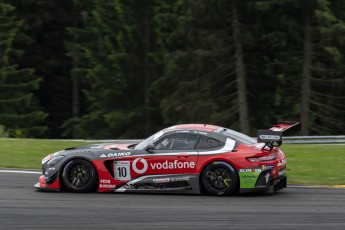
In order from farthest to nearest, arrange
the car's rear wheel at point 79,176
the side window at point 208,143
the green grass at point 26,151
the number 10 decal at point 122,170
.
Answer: the green grass at point 26,151 → the car's rear wheel at point 79,176 → the number 10 decal at point 122,170 → the side window at point 208,143

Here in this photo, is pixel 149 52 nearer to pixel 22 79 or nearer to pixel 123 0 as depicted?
pixel 123 0

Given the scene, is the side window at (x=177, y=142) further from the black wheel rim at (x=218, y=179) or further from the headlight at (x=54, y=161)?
the headlight at (x=54, y=161)

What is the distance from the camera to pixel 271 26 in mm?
38500

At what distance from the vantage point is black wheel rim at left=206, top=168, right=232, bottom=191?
12.3 m

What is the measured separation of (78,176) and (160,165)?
4.86ft

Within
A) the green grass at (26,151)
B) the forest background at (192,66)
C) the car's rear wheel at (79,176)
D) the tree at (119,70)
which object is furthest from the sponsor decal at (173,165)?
the tree at (119,70)

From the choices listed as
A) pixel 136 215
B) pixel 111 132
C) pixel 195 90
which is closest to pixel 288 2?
pixel 195 90

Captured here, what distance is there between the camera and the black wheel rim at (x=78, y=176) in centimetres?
1282

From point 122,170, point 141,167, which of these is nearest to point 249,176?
point 141,167

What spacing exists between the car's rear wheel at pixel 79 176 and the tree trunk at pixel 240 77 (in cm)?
2383

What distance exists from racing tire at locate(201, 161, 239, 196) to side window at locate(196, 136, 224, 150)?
0.35 metres

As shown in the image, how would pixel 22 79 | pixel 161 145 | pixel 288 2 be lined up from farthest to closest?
1. pixel 22 79
2. pixel 288 2
3. pixel 161 145

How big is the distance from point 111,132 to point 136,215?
110ft

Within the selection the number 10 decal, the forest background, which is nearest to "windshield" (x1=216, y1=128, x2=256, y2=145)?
the number 10 decal
